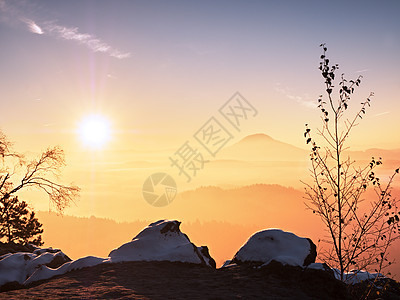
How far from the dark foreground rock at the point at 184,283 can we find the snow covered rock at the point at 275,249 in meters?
0.72

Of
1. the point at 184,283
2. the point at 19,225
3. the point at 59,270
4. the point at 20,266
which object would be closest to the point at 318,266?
the point at 184,283

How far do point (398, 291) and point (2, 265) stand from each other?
18.9m

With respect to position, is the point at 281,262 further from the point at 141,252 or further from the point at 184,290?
the point at 141,252

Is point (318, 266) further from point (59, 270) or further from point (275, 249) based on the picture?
point (59, 270)

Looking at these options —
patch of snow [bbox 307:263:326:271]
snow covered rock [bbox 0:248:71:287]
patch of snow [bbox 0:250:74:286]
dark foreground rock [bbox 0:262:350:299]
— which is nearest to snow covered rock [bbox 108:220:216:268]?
dark foreground rock [bbox 0:262:350:299]

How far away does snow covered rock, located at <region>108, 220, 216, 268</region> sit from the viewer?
15.7 meters

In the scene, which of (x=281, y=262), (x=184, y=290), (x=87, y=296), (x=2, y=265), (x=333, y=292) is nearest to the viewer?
(x=87, y=296)

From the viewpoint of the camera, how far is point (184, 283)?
40.8ft

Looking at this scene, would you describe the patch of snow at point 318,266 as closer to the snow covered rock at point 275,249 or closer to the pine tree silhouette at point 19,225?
the snow covered rock at point 275,249

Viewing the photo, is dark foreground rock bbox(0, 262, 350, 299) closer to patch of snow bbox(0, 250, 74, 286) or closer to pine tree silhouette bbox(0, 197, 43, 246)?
patch of snow bbox(0, 250, 74, 286)

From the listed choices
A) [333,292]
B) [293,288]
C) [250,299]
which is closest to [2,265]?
[250,299]

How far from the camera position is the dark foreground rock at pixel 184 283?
10.8 m

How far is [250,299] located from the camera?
10461mm

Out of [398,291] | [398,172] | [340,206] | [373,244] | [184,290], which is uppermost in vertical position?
[398,172]
